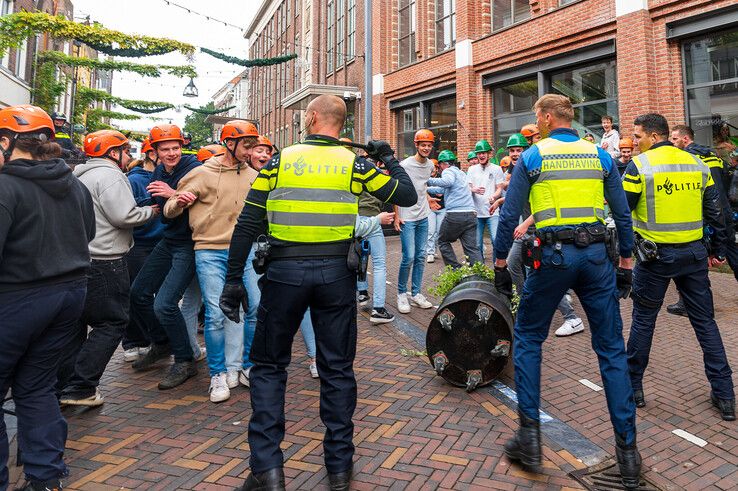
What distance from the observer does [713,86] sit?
30.9 feet

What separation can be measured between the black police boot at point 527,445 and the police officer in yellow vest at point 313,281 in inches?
38.2

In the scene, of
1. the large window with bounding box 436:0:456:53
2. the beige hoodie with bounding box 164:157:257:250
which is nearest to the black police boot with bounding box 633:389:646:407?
the beige hoodie with bounding box 164:157:257:250

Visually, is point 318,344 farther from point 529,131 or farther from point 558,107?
point 529,131

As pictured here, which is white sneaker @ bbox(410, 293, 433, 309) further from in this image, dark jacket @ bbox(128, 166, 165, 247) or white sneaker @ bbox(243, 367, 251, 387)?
dark jacket @ bbox(128, 166, 165, 247)

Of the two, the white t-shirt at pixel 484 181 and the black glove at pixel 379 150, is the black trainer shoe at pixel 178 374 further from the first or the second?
the white t-shirt at pixel 484 181

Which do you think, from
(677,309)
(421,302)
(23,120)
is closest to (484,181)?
(421,302)

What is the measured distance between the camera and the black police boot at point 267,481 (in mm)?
2473

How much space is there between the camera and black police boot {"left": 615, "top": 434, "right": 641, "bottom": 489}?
8.55ft

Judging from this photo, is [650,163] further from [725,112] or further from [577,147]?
[725,112]

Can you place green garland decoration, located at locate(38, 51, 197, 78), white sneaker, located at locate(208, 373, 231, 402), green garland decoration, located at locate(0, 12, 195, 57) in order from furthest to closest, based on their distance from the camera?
green garland decoration, located at locate(38, 51, 197, 78) → green garland decoration, located at locate(0, 12, 195, 57) → white sneaker, located at locate(208, 373, 231, 402)

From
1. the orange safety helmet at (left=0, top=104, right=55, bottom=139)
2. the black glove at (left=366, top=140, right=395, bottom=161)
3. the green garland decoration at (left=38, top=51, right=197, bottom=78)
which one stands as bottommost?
the black glove at (left=366, top=140, right=395, bottom=161)

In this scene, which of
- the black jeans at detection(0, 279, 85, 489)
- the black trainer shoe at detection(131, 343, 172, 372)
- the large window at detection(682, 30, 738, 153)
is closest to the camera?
the black jeans at detection(0, 279, 85, 489)

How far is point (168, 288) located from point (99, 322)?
604 mm

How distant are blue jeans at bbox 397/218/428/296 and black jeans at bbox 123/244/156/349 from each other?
3.04 m
